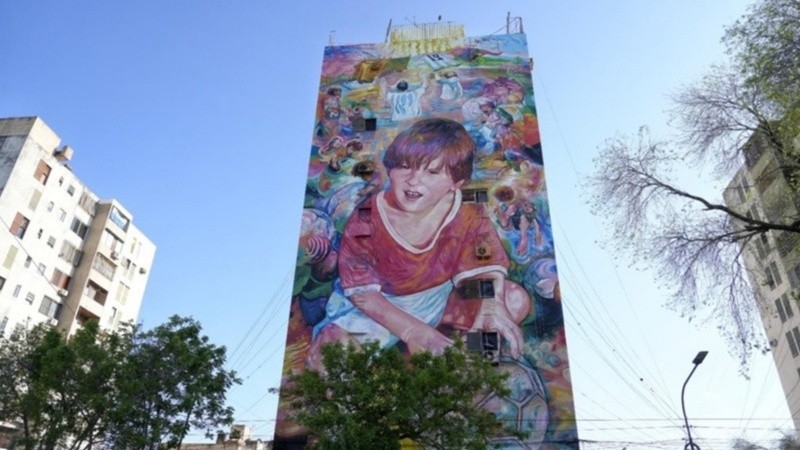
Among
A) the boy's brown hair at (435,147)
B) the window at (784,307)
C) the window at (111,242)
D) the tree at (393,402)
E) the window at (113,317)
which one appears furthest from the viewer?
the window at (111,242)

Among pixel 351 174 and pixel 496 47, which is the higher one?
pixel 496 47

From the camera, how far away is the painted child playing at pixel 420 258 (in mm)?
31844

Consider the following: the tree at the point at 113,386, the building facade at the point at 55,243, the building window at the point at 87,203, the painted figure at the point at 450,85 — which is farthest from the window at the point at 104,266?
the painted figure at the point at 450,85

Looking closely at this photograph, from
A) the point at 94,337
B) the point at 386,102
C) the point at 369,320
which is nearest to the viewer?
the point at 94,337

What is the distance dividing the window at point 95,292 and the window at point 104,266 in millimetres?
1216

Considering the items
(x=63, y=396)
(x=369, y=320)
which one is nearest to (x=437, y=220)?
(x=369, y=320)

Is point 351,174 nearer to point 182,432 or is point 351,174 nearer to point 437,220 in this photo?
point 437,220

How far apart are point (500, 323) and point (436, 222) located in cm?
735

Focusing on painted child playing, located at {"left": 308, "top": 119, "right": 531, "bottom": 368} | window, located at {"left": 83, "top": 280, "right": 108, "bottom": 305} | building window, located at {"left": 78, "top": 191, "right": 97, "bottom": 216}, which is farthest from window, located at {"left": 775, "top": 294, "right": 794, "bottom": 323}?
building window, located at {"left": 78, "top": 191, "right": 97, "bottom": 216}

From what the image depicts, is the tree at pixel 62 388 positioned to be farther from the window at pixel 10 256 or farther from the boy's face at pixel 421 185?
the window at pixel 10 256

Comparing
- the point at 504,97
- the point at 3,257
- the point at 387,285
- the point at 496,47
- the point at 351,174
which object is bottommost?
the point at 387,285

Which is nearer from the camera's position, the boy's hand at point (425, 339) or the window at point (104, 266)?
the boy's hand at point (425, 339)

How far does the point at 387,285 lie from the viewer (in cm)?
3344

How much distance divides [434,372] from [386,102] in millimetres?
23772
